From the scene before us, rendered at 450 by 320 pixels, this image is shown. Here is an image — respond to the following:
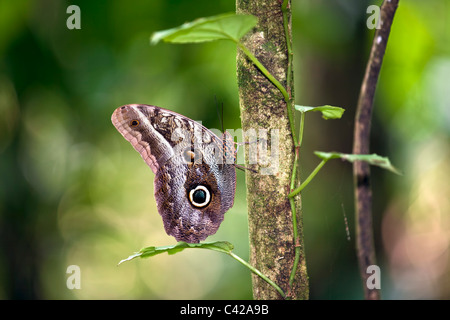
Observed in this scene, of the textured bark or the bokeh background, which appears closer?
the textured bark

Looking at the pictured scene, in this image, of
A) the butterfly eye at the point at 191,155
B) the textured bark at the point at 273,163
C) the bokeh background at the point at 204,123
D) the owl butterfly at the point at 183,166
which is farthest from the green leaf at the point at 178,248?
the bokeh background at the point at 204,123

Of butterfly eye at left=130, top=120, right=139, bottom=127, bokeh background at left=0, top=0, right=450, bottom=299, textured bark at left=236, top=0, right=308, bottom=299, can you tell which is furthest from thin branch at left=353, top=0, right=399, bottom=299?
bokeh background at left=0, top=0, right=450, bottom=299

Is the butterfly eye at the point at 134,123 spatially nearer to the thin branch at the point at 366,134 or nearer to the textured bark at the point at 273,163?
the textured bark at the point at 273,163

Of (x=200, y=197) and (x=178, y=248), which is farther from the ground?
(x=200, y=197)

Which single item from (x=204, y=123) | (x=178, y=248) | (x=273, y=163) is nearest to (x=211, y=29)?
(x=273, y=163)

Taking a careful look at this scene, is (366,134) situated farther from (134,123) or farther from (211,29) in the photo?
(134,123)

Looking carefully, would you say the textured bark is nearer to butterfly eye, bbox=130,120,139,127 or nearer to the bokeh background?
butterfly eye, bbox=130,120,139,127

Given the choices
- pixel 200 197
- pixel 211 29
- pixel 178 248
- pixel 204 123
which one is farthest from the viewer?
pixel 204 123
